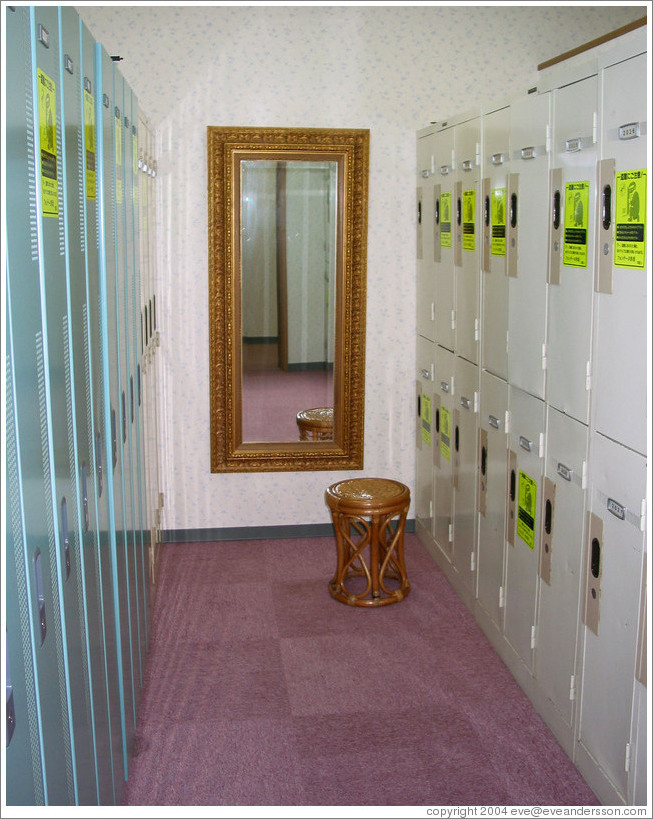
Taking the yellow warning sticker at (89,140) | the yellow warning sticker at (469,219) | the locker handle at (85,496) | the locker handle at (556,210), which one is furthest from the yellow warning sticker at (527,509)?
the yellow warning sticker at (89,140)

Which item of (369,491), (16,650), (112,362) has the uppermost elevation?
(112,362)

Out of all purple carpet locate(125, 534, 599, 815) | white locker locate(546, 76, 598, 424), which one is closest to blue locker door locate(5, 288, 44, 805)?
Result: purple carpet locate(125, 534, 599, 815)

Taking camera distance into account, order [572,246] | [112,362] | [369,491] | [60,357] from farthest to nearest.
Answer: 1. [369,491]
2. [572,246]
3. [112,362]
4. [60,357]

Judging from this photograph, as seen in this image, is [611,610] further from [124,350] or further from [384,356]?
[384,356]

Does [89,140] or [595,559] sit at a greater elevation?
[89,140]

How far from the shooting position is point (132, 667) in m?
3.04

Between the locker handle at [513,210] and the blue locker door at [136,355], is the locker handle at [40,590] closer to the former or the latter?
the blue locker door at [136,355]

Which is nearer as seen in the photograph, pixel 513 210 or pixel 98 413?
pixel 98 413

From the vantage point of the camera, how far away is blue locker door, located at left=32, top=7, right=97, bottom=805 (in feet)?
5.15

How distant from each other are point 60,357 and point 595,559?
5.58 feet

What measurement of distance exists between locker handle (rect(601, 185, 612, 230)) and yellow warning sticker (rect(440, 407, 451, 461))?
1.91m

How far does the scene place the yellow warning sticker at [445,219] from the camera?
4.30 m

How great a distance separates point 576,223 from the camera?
9.07ft

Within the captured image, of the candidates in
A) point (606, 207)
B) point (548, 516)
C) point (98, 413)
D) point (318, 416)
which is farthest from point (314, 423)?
point (98, 413)
